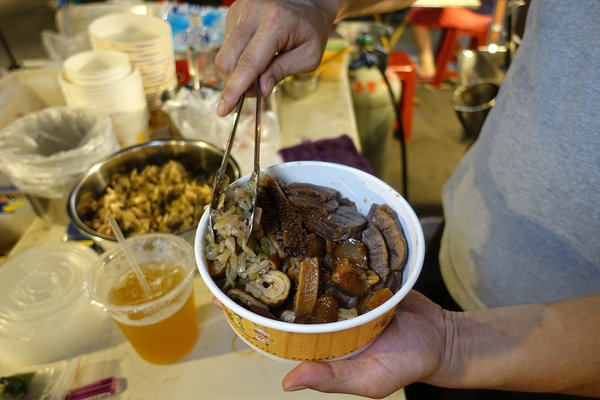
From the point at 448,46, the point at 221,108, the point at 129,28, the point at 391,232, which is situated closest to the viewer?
the point at 391,232

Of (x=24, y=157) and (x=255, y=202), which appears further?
(x=24, y=157)

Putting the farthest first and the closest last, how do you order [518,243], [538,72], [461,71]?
[461,71]
[518,243]
[538,72]

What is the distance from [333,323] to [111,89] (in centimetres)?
150

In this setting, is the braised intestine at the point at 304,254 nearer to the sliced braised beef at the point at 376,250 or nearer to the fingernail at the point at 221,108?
the sliced braised beef at the point at 376,250

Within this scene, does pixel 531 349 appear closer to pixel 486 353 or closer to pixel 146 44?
pixel 486 353

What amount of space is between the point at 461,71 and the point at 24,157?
16.0 feet

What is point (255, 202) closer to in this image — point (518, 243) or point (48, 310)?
point (48, 310)

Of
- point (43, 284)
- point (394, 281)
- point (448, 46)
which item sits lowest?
point (448, 46)

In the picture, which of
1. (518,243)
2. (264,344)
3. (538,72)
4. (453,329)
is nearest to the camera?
(264,344)

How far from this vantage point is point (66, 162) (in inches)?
59.4

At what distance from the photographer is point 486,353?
104cm

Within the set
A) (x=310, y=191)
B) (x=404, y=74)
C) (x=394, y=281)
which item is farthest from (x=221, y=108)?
(x=404, y=74)

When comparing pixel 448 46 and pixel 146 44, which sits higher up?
pixel 146 44

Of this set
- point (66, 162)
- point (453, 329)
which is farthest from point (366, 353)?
point (66, 162)
